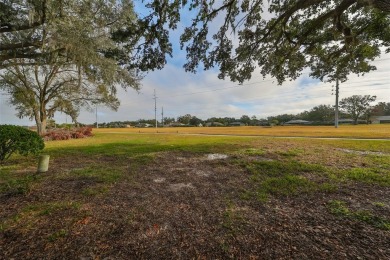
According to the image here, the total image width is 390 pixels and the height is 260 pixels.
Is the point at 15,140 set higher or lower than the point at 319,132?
higher

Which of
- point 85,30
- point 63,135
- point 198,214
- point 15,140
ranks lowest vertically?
point 198,214

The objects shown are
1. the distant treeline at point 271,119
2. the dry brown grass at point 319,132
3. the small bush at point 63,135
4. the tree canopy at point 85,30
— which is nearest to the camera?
the tree canopy at point 85,30

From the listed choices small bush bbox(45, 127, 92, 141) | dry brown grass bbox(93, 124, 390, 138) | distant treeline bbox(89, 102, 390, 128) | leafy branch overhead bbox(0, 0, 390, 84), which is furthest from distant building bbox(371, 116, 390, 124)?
small bush bbox(45, 127, 92, 141)

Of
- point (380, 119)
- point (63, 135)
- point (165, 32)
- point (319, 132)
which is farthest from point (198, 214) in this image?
point (380, 119)

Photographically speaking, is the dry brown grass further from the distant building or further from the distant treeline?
the distant building

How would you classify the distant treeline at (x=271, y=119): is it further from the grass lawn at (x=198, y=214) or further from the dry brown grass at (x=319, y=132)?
the grass lawn at (x=198, y=214)

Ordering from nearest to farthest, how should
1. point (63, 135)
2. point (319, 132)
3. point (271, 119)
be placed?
point (63, 135)
point (319, 132)
point (271, 119)

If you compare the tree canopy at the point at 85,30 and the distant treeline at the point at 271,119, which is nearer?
the tree canopy at the point at 85,30

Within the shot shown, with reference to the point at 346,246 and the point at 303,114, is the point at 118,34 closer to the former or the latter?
the point at 346,246

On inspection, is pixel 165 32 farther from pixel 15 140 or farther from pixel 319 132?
pixel 319 132

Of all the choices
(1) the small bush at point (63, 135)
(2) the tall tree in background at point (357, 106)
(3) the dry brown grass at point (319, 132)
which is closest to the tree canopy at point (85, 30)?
(1) the small bush at point (63, 135)

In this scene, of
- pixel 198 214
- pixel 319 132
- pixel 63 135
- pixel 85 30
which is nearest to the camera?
pixel 198 214

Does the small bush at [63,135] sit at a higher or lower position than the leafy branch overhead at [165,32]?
lower

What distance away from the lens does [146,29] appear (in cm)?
639
